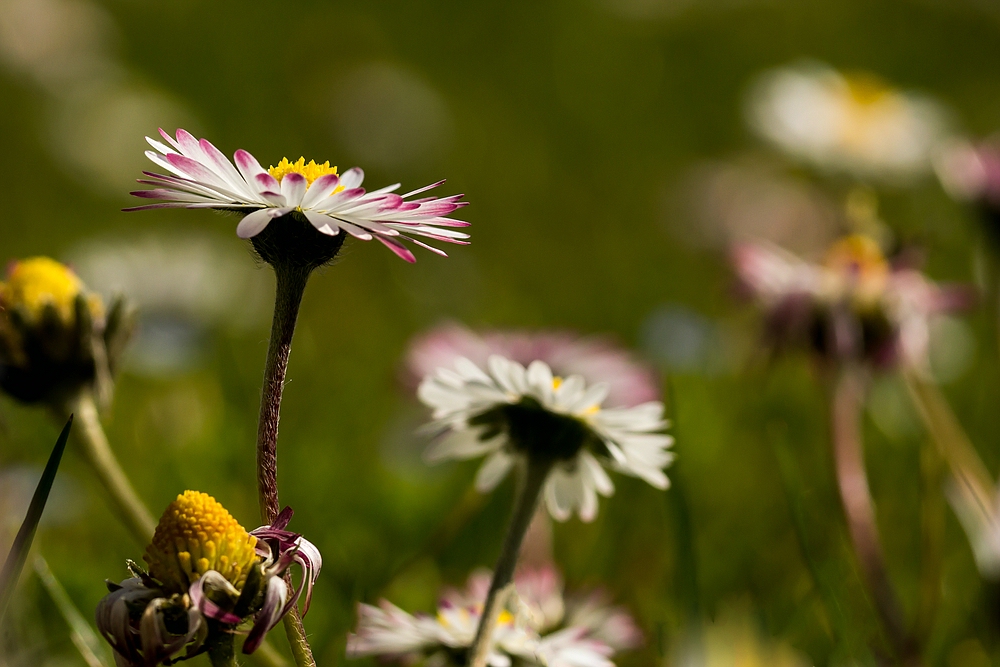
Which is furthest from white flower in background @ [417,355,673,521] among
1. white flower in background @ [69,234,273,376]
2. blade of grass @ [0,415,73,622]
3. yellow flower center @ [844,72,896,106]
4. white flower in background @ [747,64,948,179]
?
yellow flower center @ [844,72,896,106]

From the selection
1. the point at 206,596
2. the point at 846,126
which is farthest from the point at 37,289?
the point at 846,126

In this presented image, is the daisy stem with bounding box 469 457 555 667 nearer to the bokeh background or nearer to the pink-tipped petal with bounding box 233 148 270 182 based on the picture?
the bokeh background

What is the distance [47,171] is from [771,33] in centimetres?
416

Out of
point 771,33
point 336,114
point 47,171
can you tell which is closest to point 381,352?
point 47,171

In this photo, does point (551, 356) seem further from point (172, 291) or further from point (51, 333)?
point (172, 291)

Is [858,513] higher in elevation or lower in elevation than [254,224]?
lower

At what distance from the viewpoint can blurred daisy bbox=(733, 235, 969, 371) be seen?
107 cm

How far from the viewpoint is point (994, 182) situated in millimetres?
1313

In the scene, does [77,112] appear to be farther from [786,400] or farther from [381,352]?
[786,400]

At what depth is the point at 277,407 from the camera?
564 mm

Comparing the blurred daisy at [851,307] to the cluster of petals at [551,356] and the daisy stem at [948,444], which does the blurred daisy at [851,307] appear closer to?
the daisy stem at [948,444]

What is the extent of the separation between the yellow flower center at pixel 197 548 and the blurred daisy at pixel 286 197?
15cm

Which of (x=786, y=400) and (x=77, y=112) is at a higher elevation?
(x=77, y=112)

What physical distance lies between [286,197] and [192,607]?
211 millimetres
